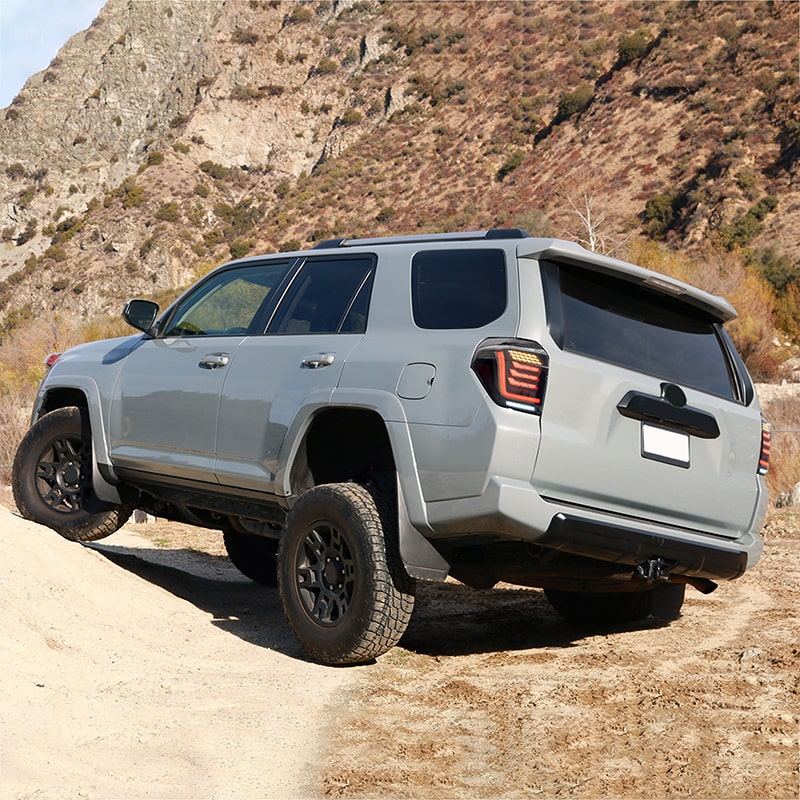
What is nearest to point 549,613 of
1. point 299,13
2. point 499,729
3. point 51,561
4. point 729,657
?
point 729,657

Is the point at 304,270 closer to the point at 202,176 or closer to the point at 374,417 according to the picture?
the point at 374,417

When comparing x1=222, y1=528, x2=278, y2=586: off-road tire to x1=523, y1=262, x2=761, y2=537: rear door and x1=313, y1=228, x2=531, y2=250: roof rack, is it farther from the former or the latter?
x1=523, y1=262, x2=761, y2=537: rear door

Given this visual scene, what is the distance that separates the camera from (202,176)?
68.4 metres

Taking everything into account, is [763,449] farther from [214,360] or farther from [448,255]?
[214,360]

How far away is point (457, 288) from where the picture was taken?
5.05 metres

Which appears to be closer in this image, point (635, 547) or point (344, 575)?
point (635, 547)

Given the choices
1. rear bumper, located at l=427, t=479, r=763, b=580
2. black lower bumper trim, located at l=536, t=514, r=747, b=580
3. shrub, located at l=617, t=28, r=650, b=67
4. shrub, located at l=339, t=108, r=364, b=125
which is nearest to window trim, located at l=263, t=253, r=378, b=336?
rear bumper, located at l=427, t=479, r=763, b=580

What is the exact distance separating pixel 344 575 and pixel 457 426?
111cm

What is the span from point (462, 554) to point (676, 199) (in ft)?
129

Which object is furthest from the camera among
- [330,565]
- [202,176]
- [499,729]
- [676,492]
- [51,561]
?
[202,176]

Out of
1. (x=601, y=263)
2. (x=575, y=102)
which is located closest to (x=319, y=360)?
A: (x=601, y=263)

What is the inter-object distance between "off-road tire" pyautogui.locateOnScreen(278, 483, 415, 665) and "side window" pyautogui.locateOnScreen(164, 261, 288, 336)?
134 centimetres

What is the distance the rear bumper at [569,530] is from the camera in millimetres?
4484

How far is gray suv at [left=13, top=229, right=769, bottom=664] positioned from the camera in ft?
15.0
